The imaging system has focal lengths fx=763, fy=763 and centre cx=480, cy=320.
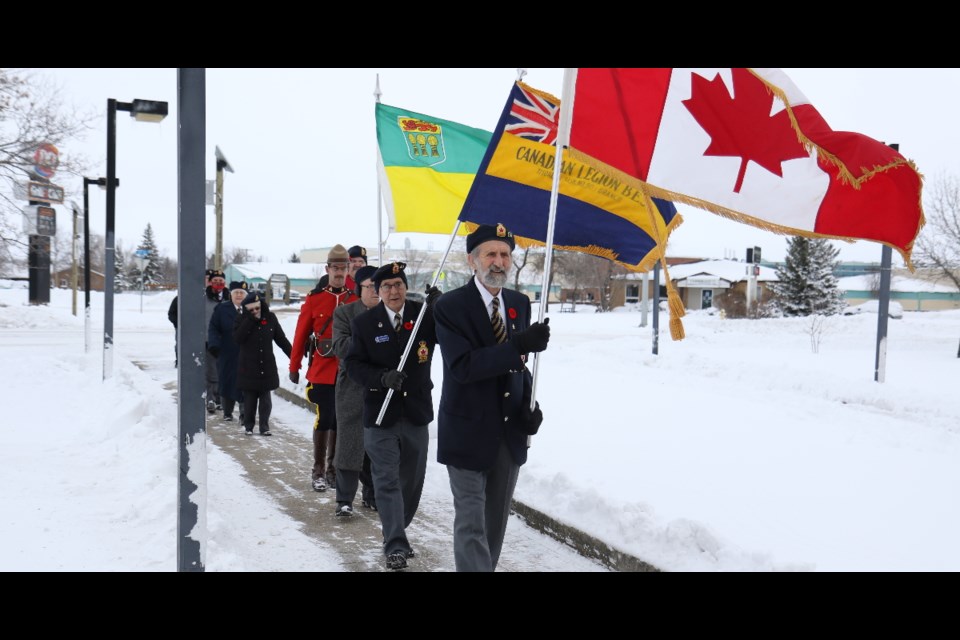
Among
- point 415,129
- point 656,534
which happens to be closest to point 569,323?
point 415,129

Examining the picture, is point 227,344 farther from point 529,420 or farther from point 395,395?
point 529,420

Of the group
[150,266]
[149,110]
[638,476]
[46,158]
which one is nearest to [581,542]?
[638,476]

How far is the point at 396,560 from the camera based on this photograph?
4.80 metres

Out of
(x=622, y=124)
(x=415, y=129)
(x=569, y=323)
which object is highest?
(x=415, y=129)

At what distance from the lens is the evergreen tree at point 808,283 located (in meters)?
44.4

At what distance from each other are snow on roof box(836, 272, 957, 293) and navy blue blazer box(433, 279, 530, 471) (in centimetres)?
7170

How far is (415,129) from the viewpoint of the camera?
8234mm

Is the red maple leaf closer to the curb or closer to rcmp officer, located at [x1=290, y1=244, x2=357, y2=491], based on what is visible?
the curb

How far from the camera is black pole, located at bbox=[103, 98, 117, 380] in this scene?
40.5 feet

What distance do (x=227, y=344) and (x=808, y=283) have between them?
134ft

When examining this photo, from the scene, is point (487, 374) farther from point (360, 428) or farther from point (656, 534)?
point (360, 428)

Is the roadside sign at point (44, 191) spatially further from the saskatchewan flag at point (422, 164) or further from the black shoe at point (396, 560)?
the black shoe at point (396, 560)

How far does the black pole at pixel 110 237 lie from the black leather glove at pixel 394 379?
906 centimetres

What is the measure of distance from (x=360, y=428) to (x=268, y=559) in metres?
1.31
